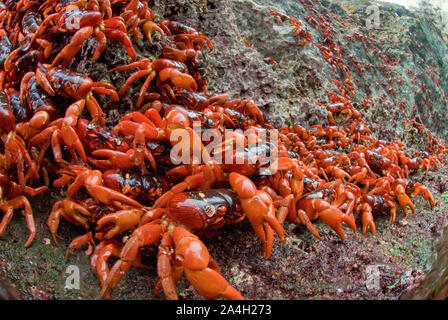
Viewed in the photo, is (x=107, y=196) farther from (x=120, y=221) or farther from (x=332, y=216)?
(x=332, y=216)

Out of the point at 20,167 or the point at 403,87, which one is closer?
the point at 20,167

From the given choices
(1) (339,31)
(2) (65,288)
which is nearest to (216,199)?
(2) (65,288)

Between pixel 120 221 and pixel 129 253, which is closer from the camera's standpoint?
pixel 129 253

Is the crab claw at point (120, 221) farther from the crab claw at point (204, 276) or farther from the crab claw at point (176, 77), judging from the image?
the crab claw at point (176, 77)

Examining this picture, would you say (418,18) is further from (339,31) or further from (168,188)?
(168,188)

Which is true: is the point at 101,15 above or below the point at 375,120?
above

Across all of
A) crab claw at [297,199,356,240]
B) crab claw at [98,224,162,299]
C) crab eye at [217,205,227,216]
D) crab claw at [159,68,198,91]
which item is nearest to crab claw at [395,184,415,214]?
crab claw at [297,199,356,240]

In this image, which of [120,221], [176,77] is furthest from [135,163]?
[176,77]

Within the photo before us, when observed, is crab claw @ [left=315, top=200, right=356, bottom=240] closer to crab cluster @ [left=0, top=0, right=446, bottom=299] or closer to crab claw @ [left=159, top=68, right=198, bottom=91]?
crab cluster @ [left=0, top=0, right=446, bottom=299]
